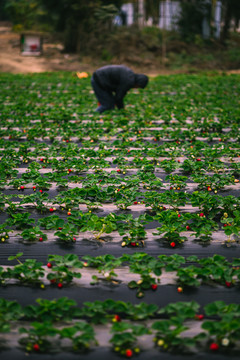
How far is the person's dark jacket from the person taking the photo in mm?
7332

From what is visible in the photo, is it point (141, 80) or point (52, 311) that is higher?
point (141, 80)

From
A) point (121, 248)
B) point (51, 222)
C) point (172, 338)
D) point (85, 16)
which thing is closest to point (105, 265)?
point (121, 248)

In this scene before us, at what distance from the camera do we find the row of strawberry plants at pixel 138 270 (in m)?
2.40

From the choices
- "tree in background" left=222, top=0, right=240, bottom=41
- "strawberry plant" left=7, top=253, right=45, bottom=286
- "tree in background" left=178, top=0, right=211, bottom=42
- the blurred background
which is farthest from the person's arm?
"tree in background" left=222, top=0, right=240, bottom=41

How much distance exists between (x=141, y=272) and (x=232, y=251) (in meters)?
0.79

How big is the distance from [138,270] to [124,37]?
20.0 meters

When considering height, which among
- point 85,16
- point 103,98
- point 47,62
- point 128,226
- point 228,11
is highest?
point 228,11

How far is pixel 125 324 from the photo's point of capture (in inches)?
78.2

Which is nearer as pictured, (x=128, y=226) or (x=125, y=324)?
(x=125, y=324)

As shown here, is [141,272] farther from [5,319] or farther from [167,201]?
[167,201]

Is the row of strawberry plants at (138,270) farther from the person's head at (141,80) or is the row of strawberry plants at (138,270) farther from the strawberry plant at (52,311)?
the person's head at (141,80)

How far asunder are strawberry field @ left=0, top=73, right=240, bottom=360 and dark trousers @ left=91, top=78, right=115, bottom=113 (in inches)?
80.3

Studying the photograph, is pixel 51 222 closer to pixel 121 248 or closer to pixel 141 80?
pixel 121 248

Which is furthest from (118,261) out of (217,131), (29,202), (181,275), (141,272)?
(217,131)
